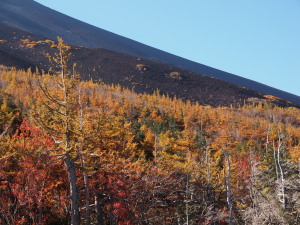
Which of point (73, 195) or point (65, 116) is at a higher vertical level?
point (65, 116)

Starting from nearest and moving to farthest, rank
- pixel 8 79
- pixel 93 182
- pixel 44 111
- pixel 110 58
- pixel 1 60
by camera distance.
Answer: pixel 44 111, pixel 93 182, pixel 8 79, pixel 1 60, pixel 110 58

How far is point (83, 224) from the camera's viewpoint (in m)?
17.5

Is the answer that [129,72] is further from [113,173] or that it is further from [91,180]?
[113,173]

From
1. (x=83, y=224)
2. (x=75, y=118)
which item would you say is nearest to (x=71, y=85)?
(x=75, y=118)

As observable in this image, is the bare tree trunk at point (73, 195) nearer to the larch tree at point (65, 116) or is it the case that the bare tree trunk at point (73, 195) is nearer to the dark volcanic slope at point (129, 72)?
the larch tree at point (65, 116)

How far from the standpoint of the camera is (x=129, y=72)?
561 ft

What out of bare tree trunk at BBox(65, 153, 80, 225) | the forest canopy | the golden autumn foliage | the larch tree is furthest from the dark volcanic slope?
bare tree trunk at BBox(65, 153, 80, 225)

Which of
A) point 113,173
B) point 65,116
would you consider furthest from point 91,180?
point 65,116

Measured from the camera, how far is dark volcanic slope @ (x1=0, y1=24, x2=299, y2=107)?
15550 cm

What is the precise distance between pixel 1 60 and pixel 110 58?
71.3m

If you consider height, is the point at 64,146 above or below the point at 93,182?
above

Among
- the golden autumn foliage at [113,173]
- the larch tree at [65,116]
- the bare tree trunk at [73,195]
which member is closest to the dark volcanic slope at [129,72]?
the golden autumn foliage at [113,173]

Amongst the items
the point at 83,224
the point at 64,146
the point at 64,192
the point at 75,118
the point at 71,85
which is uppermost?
the point at 71,85

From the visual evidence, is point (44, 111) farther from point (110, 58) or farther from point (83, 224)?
point (110, 58)
